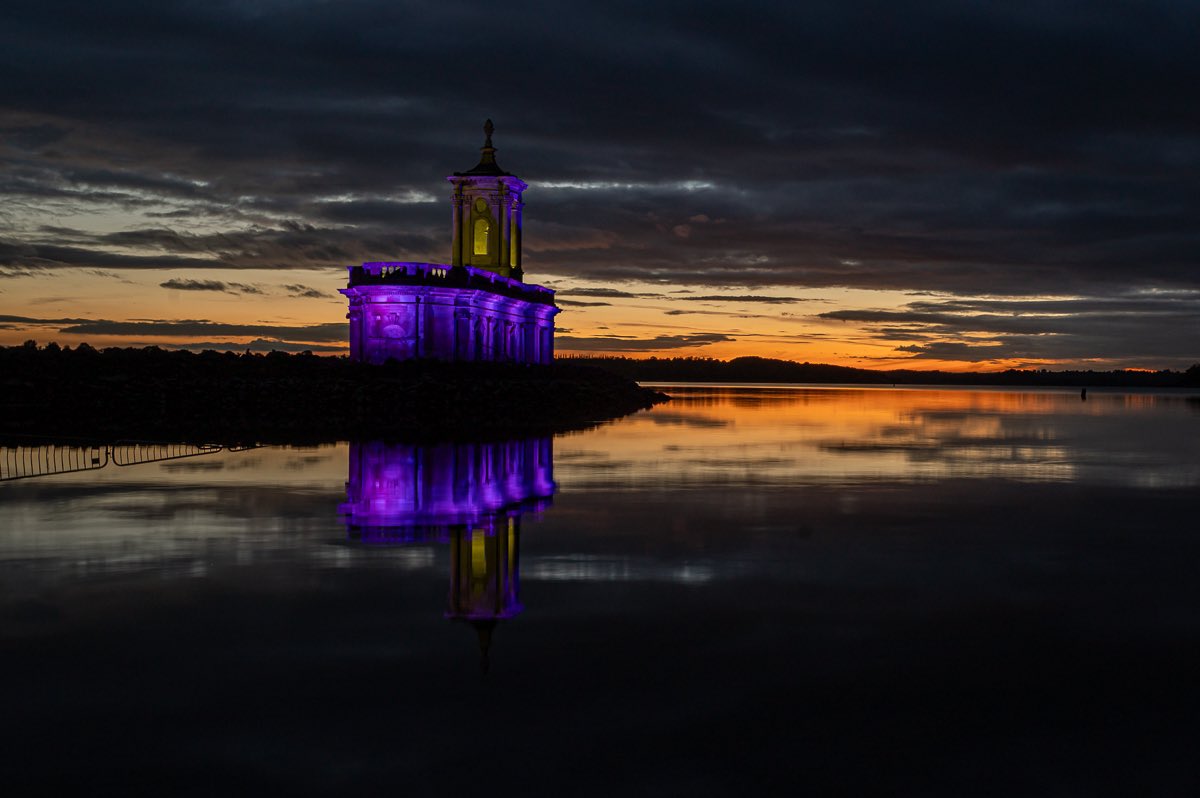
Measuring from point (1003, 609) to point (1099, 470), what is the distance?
22702mm

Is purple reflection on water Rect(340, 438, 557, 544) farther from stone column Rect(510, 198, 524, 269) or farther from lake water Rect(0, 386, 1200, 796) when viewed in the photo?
stone column Rect(510, 198, 524, 269)

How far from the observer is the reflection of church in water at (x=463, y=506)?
43.9 ft

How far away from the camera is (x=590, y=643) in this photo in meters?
10.8

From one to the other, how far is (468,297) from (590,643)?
225 ft

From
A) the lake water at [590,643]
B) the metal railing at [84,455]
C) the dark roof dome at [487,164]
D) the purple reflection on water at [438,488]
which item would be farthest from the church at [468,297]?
the lake water at [590,643]

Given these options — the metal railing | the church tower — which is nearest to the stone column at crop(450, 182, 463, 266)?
the church tower

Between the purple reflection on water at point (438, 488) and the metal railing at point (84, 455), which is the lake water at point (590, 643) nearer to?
the purple reflection on water at point (438, 488)

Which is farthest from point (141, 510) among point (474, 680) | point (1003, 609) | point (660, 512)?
point (1003, 609)

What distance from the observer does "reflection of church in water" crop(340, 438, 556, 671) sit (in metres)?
13.4

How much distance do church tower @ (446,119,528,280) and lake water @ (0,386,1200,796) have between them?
236ft

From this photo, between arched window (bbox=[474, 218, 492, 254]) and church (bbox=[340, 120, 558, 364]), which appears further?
arched window (bbox=[474, 218, 492, 254])

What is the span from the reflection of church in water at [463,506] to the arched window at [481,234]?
60.3 meters

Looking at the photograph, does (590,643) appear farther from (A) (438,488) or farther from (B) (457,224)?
(B) (457,224)

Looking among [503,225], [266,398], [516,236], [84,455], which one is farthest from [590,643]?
[516,236]
